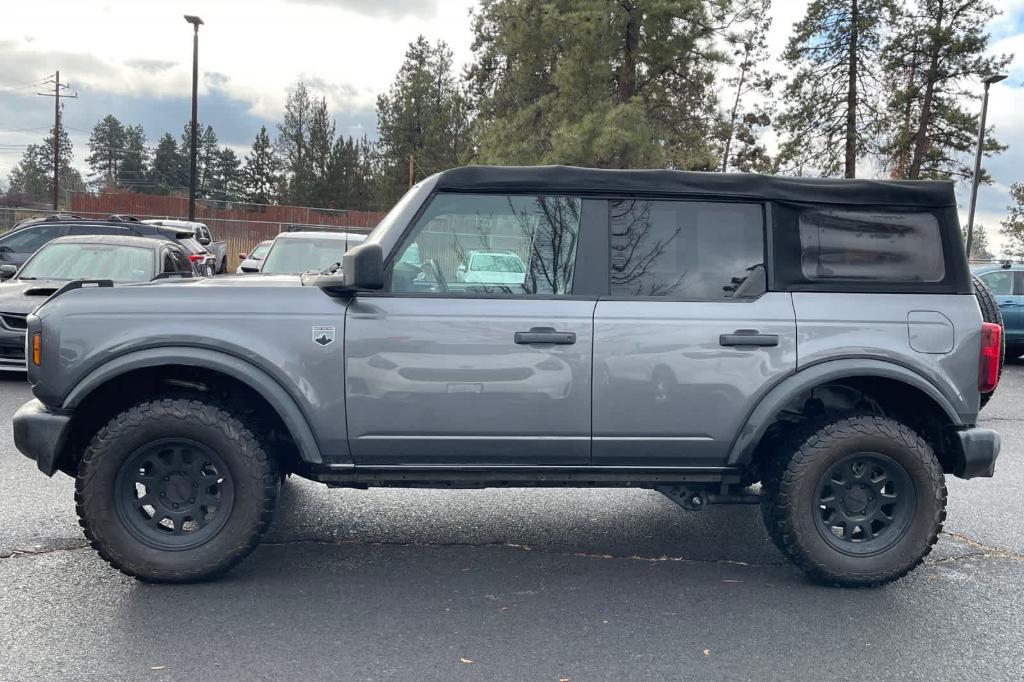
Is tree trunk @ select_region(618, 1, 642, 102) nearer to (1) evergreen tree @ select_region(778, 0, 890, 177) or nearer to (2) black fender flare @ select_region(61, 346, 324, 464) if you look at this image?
(1) evergreen tree @ select_region(778, 0, 890, 177)

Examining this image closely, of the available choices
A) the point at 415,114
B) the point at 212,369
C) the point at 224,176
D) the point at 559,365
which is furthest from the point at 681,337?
the point at 224,176

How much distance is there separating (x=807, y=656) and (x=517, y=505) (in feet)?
8.07

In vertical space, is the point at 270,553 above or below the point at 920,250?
below

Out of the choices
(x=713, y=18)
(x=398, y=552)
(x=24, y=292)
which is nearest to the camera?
(x=398, y=552)

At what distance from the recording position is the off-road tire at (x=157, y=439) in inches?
166

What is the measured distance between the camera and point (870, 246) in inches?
180

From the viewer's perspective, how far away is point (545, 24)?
96.5ft

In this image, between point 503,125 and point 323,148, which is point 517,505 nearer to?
point 503,125

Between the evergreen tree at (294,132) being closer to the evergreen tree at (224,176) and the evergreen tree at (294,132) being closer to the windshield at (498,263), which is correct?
the evergreen tree at (224,176)

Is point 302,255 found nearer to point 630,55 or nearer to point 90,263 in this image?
point 90,263

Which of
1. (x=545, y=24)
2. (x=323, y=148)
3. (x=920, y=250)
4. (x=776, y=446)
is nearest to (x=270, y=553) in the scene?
(x=776, y=446)

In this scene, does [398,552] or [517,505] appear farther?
[517,505]

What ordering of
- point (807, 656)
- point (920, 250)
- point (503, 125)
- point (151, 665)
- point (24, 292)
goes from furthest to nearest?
point (503, 125) < point (24, 292) < point (920, 250) < point (807, 656) < point (151, 665)

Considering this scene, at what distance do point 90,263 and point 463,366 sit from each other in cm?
826
